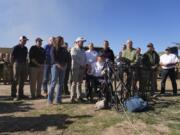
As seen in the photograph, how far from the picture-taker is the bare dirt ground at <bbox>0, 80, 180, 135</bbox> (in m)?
7.26

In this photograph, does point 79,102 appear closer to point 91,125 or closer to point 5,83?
point 91,125

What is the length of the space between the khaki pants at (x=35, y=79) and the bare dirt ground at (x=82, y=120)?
137cm

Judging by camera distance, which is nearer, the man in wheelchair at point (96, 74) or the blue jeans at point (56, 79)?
the blue jeans at point (56, 79)

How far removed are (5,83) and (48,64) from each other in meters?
6.60

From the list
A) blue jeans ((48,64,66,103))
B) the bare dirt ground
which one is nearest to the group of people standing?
blue jeans ((48,64,66,103))

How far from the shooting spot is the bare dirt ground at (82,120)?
726 centimetres

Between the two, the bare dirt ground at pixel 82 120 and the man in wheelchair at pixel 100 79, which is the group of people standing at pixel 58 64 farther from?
the bare dirt ground at pixel 82 120

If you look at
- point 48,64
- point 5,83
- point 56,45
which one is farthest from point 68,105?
point 5,83

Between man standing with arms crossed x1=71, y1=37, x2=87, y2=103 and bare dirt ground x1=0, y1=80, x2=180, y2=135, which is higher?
man standing with arms crossed x1=71, y1=37, x2=87, y2=103

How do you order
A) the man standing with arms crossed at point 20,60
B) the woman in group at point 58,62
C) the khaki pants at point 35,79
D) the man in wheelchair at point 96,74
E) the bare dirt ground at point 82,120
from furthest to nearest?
1. the khaki pants at point 35,79
2. the man standing with arms crossed at point 20,60
3. the man in wheelchair at point 96,74
4. the woman in group at point 58,62
5. the bare dirt ground at point 82,120

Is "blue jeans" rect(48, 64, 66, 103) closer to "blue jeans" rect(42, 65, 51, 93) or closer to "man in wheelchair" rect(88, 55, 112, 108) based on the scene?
"man in wheelchair" rect(88, 55, 112, 108)

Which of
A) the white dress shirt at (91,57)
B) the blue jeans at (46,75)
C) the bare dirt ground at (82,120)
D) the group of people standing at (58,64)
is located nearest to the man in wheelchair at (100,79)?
the group of people standing at (58,64)

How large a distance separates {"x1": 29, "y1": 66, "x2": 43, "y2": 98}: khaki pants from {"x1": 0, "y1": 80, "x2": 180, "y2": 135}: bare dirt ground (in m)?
1.37

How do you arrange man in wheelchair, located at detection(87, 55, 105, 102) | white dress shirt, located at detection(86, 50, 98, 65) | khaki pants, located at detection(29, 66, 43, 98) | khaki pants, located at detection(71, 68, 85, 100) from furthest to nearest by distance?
khaki pants, located at detection(29, 66, 43, 98) → white dress shirt, located at detection(86, 50, 98, 65) → khaki pants, located at detection(71, 68, 85, 100) → man in wheelchair, located at detection(87, 55, 105, 102)
